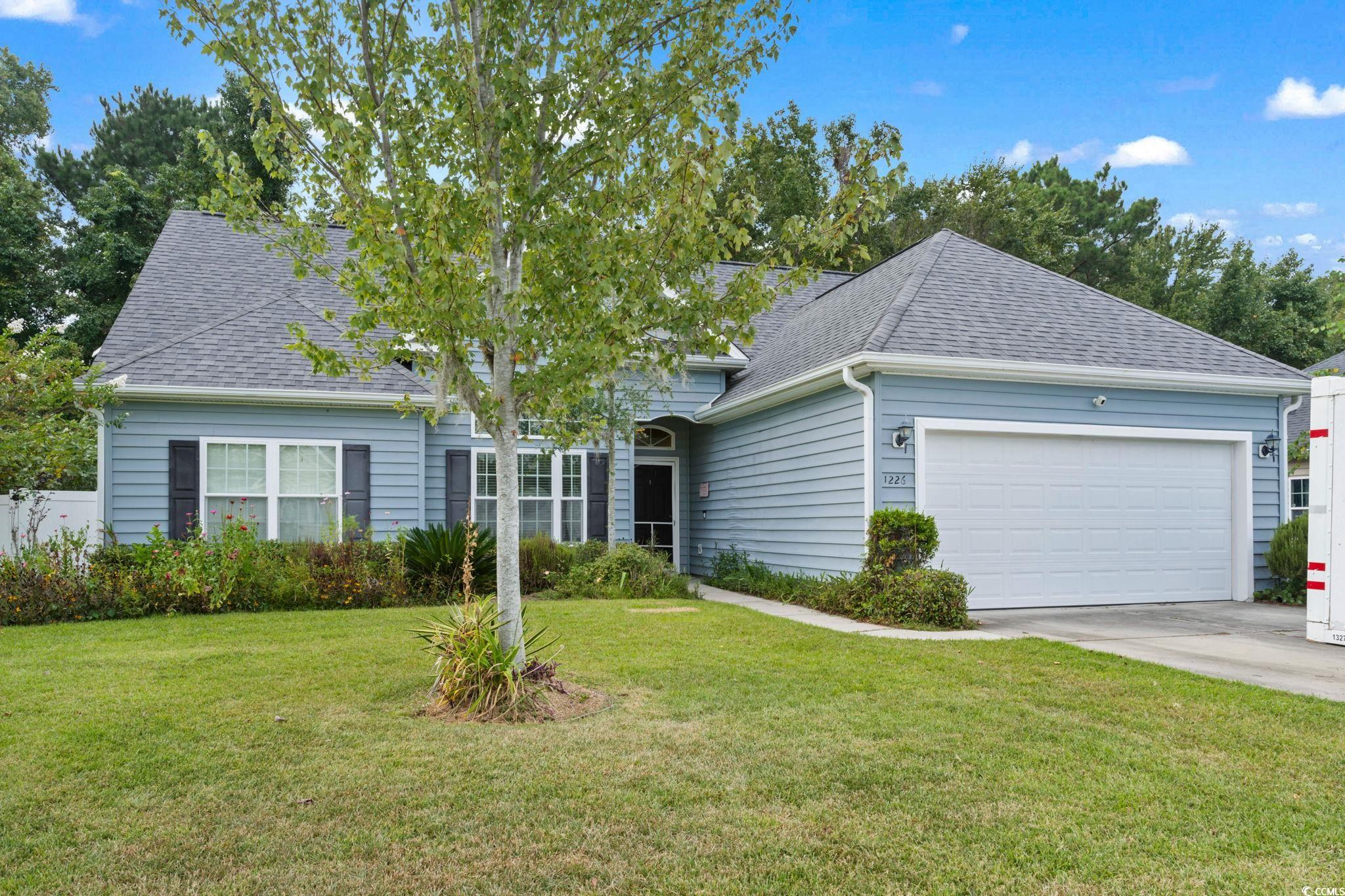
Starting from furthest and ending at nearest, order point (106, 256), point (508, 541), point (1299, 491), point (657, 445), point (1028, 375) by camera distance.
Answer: point (106, 256) < point (1299, 491) < point (657, 445) < point (1028, 375) < point (508, 541)

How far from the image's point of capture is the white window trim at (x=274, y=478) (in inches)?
443

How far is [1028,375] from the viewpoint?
1011cm

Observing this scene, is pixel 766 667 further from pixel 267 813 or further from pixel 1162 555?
pixel 1162 555

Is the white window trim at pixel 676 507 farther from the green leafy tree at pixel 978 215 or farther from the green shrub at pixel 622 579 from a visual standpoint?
the green leafy tree at pixel 978 215

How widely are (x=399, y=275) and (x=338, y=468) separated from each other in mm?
7512

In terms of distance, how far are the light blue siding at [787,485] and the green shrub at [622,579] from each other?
1644 mm

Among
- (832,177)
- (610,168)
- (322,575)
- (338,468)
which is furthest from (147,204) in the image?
(610,168)

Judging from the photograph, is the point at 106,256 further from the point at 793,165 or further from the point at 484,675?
the point at 484,675

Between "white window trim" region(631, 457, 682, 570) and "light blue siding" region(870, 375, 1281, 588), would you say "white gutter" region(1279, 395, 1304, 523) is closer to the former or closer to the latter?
"light blue siding" region(870, 375, 1281, 588)

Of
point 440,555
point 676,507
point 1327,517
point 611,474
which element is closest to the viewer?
point 1327,517

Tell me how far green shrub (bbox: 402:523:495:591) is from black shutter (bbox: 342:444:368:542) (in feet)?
4.10

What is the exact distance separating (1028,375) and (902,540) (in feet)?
8.82

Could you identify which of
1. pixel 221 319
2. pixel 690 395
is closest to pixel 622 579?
pixel 690 395

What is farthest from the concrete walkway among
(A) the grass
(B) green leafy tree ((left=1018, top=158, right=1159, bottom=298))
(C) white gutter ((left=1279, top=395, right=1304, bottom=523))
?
(B) green leafy tree ((left=1018, top=158, right=1159, bottom=298))
